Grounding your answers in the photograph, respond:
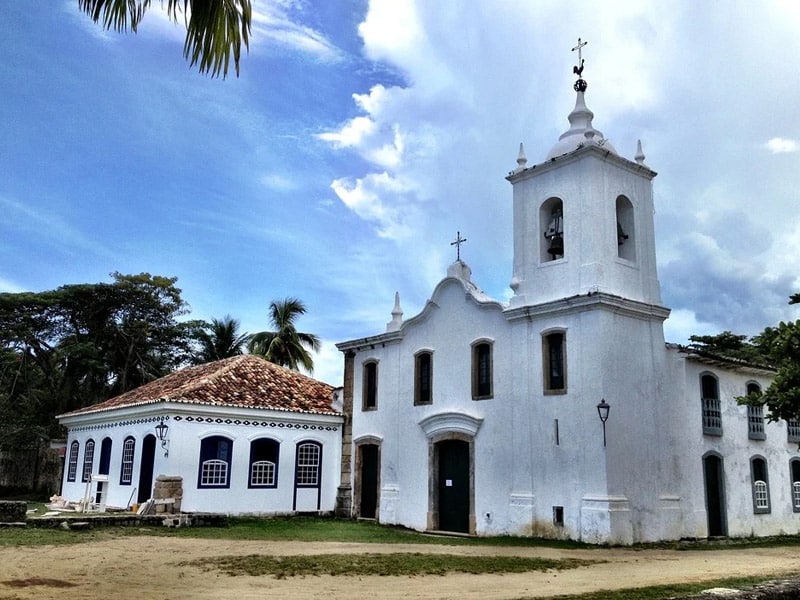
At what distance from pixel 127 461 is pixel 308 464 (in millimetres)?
5019

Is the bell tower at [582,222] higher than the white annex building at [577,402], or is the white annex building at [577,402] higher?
the bell tower at [582,222]

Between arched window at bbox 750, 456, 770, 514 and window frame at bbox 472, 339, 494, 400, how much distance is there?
6.65 meters

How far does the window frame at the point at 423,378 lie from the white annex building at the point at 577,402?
4 centimetres

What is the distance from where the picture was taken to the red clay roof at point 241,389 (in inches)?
803

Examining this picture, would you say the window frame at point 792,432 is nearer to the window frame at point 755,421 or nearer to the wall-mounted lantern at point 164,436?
the window frame at point 755,421

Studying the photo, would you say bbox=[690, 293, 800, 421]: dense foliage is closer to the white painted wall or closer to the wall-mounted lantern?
the white painted wall

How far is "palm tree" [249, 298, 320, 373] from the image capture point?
34812mm

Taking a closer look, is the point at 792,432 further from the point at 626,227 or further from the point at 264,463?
the point at 264,463

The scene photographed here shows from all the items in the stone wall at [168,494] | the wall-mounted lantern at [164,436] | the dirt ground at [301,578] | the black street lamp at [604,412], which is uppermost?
the black street lamp at [604,412]

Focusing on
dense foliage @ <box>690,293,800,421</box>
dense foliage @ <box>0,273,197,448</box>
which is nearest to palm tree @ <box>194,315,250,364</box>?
dense foliage @ <box>0,273,197,448</box>

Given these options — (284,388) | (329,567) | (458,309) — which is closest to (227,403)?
(284,388)

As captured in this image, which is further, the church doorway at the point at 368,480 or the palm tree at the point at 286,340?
the palm tree at the point at 286,340

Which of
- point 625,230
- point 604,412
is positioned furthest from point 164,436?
point 625,230

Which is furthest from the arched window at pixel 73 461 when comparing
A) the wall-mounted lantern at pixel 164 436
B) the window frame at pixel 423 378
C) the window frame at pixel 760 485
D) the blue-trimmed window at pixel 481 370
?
the window frame at pixel 760 485
